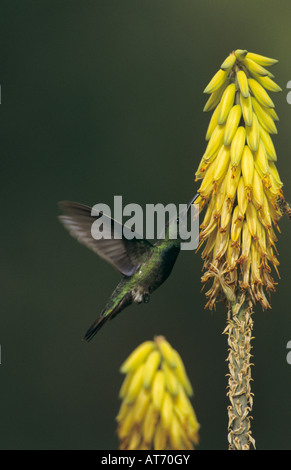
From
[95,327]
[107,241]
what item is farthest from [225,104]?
[95,327]

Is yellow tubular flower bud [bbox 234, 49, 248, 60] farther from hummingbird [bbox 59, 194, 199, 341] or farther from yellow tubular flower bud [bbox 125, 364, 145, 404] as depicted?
yellow tubular flower bud [bbox 125, 364, 145, 404]

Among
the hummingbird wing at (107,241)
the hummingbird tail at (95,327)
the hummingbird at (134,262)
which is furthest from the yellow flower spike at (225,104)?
the hummingbird tail at (95,327)

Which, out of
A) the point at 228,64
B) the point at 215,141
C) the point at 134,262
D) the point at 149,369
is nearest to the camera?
the point at 149,369

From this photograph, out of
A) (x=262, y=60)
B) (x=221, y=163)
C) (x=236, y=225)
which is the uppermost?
(x=262, y=60)

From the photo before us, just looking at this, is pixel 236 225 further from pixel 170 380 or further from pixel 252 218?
pixel 170 380

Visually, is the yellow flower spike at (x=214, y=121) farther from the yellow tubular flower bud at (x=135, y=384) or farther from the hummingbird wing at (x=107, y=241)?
the yellow tubular flower bud at (x=135, y=384)

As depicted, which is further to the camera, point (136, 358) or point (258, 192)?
point (258, 192)
